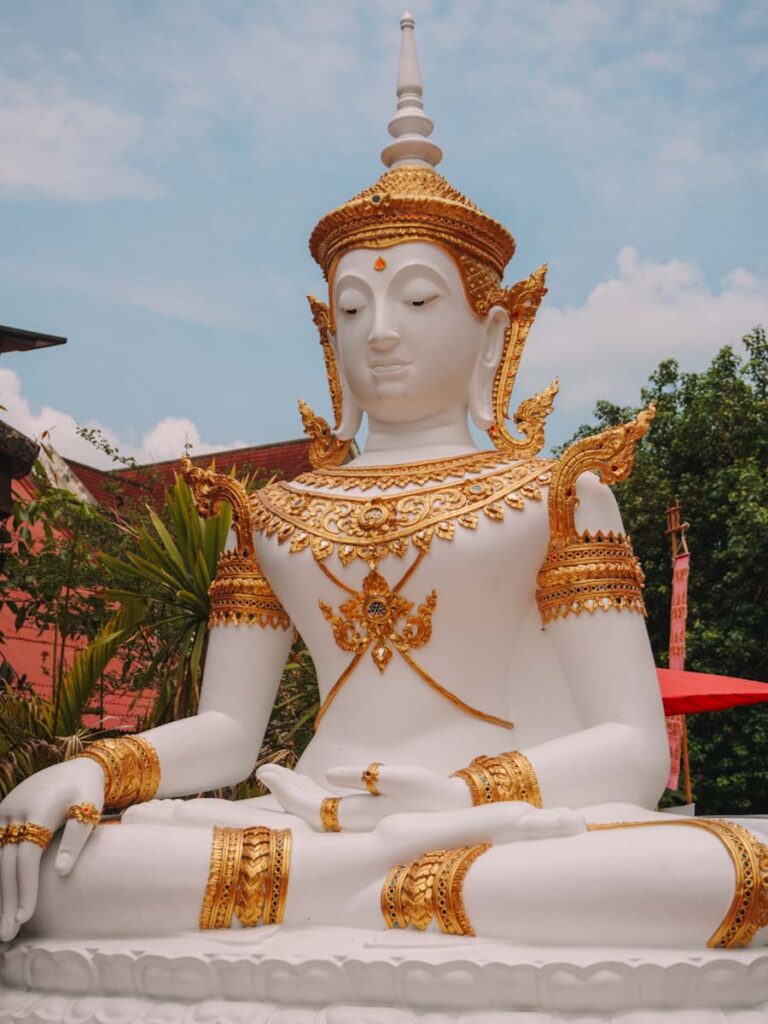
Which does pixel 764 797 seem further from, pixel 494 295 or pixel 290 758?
pixel 494 295

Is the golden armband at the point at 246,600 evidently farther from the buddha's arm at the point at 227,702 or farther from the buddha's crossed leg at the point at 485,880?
the buddha's crossed leg at the point at 485,880

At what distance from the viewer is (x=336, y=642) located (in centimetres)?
422

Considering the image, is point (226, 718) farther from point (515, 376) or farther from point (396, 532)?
point (515, 376)

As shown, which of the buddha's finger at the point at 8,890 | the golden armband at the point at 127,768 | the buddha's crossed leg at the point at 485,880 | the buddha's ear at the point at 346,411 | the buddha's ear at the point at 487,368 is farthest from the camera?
the buddha's ear at the point at 346,411

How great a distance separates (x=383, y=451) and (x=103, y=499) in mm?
12104

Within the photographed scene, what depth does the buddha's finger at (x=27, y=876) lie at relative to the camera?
11.0ft

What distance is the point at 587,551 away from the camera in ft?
13.3

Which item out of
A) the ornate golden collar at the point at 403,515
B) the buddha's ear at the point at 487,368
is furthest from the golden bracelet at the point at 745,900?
the buddha's ear at the point at 487,368

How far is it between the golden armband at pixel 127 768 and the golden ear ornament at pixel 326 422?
57.3 inches

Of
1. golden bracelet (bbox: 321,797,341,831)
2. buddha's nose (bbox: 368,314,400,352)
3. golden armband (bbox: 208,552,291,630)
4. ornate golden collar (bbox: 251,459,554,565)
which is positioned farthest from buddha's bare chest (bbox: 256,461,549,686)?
golden bracelet (bbox: 321,797,341,831)

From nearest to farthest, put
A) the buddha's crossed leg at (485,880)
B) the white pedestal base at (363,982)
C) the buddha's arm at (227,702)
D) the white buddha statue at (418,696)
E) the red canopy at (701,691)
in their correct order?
the white pedestal base at (363,982) → the buddha's crossed leg at (485,880) → the white buddha statue at (418,696) → the buddha's arm at (227,702) → the red canopy at (701,691)

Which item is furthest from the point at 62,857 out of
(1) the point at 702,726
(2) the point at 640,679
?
(1) the point at 702,726

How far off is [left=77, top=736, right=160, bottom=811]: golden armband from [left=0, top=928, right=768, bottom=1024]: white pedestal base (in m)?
0.56

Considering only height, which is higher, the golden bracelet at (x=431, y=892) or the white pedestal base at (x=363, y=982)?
the golden bracelet at (x=431, y=892)
